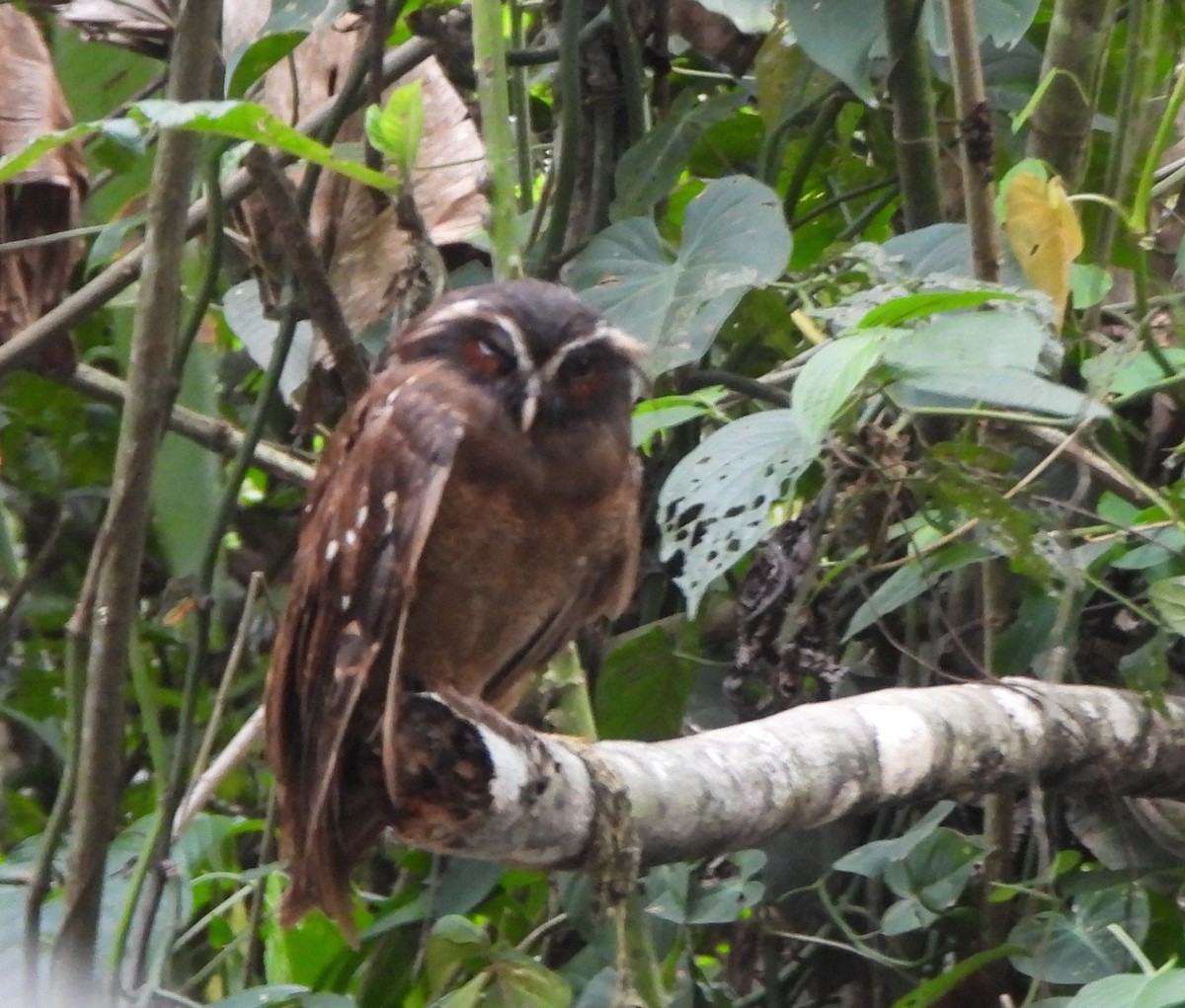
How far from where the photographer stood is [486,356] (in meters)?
2.04

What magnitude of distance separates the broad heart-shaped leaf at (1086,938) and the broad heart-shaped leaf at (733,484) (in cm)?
62

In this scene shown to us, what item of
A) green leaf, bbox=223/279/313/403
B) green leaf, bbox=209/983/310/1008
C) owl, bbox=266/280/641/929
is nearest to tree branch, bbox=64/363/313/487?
green leaf, bbox=223/279/313/403

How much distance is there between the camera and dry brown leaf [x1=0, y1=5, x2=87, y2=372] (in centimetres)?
206

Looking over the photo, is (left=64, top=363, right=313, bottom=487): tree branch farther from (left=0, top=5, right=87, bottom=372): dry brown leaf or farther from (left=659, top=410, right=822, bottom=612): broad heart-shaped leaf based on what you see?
(left=659, top=410, right=822, bottom=612): broad heart-shaped leaf

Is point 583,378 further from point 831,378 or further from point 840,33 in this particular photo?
point 831,378

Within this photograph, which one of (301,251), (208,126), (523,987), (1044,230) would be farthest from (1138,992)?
(301,251)

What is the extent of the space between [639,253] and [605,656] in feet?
1.97

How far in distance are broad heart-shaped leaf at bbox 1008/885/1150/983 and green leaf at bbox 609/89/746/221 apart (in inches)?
43.4

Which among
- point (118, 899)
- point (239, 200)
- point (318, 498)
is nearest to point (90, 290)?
point (239, 200)

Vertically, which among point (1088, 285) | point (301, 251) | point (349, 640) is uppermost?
point (301, 251)

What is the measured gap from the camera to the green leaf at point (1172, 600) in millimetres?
1790

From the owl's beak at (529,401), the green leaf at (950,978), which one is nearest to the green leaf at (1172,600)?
the green leaf at (950,978)

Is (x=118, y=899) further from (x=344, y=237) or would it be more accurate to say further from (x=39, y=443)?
(x=39, y=443)

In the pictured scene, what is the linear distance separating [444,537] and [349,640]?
21 cm
